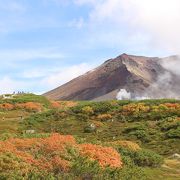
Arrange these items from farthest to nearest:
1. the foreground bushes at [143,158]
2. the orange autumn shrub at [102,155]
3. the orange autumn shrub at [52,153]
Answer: the foreground bushes at [143,158] → the orange autumn shrub at [102,155] → the orange autumn shrub at [52,153]

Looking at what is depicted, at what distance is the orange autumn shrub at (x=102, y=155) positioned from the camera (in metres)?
36.4

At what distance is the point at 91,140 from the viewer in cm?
4953

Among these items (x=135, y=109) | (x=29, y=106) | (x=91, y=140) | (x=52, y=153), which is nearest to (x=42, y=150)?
(x=52, y=153)

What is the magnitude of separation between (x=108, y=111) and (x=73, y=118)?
8116 millimetres

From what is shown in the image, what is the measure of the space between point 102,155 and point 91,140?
12.4 m

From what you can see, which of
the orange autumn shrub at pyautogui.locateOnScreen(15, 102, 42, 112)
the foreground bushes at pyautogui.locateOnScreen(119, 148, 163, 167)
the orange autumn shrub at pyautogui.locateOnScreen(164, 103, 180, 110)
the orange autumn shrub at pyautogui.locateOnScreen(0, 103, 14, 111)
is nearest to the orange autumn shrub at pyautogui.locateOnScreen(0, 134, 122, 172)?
the foreground bushes at pyautogui.locateOnScreen(119, 148, 163, 167)

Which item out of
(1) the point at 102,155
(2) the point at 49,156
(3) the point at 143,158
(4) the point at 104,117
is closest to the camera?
(2) the point at 49,156

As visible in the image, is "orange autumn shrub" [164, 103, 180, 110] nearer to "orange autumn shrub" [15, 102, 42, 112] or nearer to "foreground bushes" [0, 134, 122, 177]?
"orange autumn shrub" [15, 102, 42, 112]

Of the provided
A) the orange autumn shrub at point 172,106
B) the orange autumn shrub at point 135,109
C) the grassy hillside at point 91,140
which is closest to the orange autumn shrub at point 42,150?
the grassy hillside at point 91,140

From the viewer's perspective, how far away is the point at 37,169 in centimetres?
3038

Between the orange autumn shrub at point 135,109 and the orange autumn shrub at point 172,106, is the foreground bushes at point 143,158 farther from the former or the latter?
the orange autumn shrub at point 135,109

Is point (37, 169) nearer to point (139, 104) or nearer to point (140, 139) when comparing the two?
point (140, 139)

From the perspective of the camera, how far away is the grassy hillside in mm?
31578

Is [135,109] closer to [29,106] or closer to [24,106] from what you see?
[29,106]
